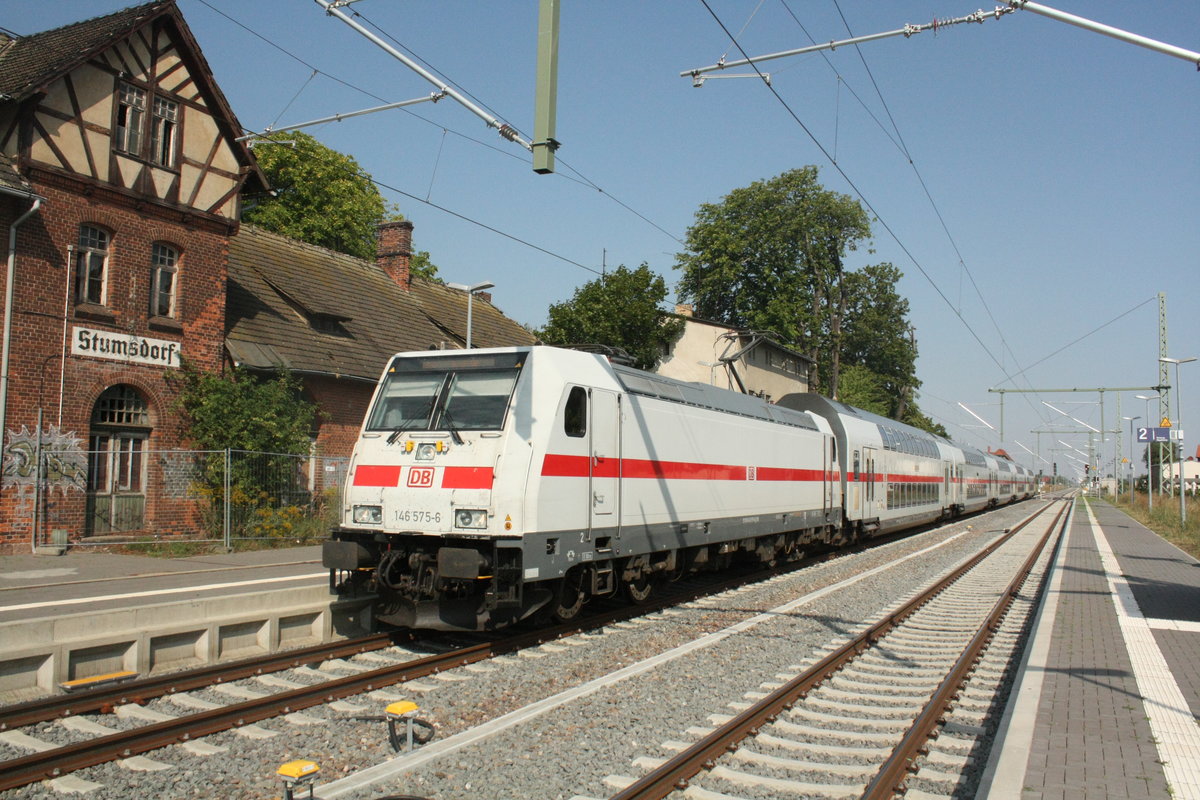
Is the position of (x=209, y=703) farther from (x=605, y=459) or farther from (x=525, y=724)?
(x=605, y=459)

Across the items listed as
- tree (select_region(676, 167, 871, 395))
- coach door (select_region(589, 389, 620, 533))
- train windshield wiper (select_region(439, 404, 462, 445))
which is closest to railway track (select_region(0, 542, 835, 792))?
coach door (select_region(589, 389, 620, 533))

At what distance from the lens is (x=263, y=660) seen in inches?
339

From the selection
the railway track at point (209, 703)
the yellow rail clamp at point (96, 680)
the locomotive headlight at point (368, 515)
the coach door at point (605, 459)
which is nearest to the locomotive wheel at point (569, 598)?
the railway track at point (209, 703)

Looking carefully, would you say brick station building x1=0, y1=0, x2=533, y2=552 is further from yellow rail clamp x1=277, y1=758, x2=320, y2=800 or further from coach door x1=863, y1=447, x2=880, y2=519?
yellow rail clamp x1=277, y1=758, x2=320, y2=800

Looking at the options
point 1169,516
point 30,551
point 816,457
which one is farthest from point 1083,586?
point 1169,516

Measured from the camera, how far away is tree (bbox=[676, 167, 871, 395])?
50.9 metres

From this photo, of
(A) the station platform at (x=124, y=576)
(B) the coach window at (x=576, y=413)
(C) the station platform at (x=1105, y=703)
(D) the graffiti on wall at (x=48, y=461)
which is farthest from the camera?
(D) the graffiti on wall at (x=48, y=461)

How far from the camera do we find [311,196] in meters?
38.1

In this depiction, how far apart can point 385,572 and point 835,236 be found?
153 feet

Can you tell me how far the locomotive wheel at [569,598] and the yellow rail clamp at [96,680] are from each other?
13.7 feet

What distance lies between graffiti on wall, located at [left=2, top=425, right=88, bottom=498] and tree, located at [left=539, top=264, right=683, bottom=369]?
17842mm

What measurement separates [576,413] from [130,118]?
1321 centimetres

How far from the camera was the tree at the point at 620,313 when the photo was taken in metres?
31.6

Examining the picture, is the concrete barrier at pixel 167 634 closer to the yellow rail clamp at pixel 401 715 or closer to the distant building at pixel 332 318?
the yellow rail clamp at pixel 401 715
